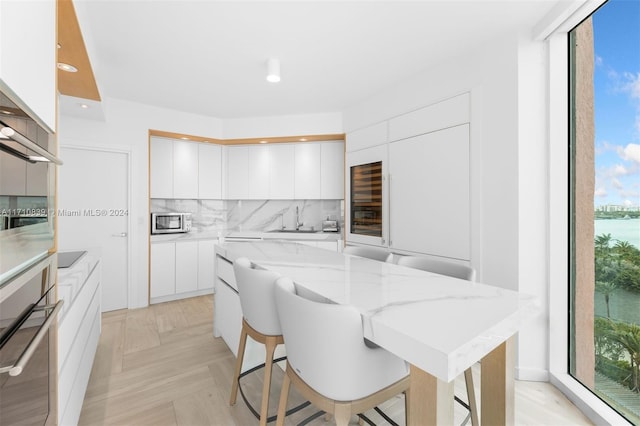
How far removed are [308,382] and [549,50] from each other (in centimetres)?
262

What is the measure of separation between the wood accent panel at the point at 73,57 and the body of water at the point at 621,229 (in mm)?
3213

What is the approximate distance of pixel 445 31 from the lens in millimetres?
2293

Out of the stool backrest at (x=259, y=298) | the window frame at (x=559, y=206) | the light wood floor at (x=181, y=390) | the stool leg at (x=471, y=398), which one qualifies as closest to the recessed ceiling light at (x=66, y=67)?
the stool backrest at (x=259, y=298)

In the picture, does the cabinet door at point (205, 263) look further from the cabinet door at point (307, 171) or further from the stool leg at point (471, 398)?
the stool leg at point (471, 398)

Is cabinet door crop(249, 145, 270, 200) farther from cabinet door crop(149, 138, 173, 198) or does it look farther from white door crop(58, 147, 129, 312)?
white door crop(58, 147, 129, 312)

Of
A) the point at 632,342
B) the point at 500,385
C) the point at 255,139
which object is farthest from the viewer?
the point at 255,139

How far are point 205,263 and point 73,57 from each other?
2.81 metres

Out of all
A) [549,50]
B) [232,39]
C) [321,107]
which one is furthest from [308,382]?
[321,107]

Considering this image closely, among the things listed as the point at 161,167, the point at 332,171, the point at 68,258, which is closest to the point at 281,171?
the point at 332,171

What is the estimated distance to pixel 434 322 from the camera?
91 centimetres

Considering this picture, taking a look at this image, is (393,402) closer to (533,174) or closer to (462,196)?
(462,196)

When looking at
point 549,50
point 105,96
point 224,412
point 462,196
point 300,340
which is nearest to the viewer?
point 300,340

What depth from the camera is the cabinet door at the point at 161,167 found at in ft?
13.5

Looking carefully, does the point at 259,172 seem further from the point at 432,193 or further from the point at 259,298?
the point at 259,298
